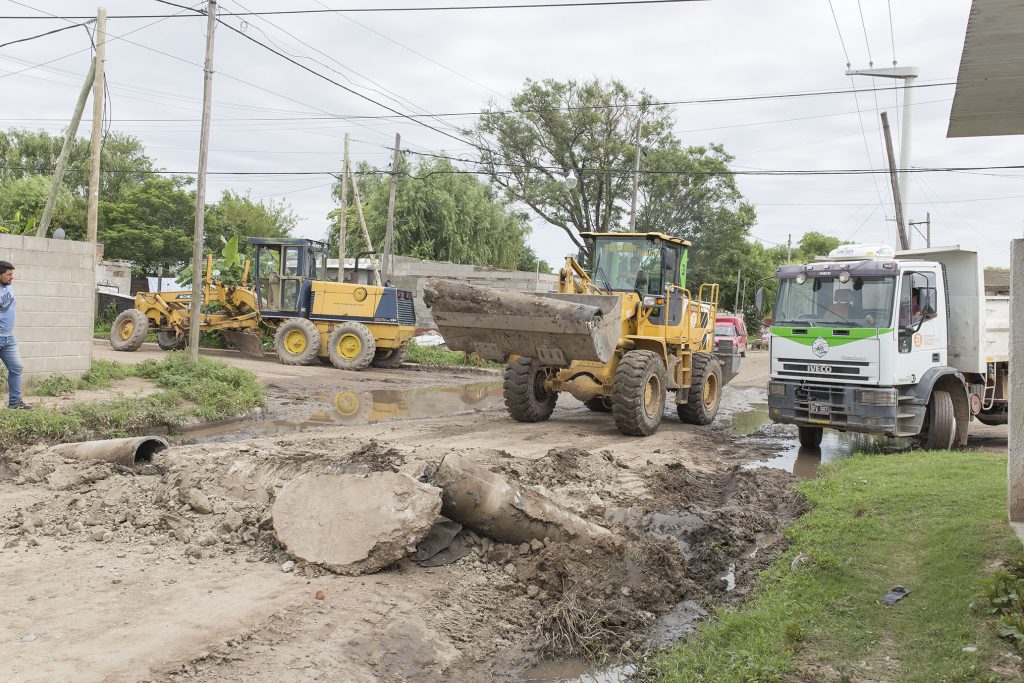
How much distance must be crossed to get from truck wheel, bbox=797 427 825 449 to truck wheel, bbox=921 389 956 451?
151 centimetres

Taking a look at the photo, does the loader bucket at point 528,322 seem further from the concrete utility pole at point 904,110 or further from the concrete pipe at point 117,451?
the concrete utility pole at point 904,110

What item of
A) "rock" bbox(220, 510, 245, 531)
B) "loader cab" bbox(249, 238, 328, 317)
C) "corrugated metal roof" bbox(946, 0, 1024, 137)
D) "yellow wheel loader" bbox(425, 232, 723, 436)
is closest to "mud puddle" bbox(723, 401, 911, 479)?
"yellow wheel loader" bbox(425, 232, 723, 436)

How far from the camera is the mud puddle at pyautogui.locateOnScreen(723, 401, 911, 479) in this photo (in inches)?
447

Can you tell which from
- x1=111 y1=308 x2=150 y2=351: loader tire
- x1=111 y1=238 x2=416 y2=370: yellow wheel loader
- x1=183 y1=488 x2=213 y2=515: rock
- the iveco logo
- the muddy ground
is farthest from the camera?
x1=111 y1=308 x2=150 y2=351: loader tire

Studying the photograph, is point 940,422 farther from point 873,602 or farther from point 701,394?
point 873,602

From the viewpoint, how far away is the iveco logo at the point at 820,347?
37.2 ft

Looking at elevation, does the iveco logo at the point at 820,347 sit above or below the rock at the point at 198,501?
above

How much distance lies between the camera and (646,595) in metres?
5.92

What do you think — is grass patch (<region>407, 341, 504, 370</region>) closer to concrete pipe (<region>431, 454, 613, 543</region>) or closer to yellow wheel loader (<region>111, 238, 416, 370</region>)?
yellow wheel loader (<region>111, 238, 416, 370</region>)

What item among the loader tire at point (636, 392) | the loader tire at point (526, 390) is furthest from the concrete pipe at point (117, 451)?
the loader tire at point (636, 392)

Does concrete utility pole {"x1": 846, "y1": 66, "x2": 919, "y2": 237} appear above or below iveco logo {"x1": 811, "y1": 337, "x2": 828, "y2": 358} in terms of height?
above

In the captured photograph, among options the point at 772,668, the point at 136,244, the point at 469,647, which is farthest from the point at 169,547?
the point at 136,244

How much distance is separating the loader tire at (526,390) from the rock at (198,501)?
20.7 ft

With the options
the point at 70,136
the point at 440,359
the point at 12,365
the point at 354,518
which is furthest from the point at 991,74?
the point at 440,359
